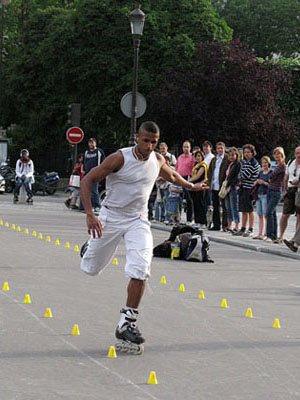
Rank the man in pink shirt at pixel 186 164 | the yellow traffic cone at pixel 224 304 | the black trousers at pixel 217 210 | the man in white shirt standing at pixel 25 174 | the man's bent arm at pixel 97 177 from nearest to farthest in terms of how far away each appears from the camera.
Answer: the man's bent arm at pixel 97 177, the yellow traffic cone at pixel 224 304, the black trousers at pixel 217 210, the man in pink shirt at pixel 186 164, the man in white shirt standing at pixel 25 174

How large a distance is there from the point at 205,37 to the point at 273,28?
76.3 feet

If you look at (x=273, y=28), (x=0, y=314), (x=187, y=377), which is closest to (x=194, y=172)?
(x=0, y=314)

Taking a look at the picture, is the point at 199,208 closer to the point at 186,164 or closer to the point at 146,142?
the point at 186,164

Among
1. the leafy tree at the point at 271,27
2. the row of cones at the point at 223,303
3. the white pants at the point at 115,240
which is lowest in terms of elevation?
the row of cones at the point at 223,303

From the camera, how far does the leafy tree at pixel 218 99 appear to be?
3922 centimetres

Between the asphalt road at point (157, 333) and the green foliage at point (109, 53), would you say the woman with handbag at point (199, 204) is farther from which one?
the green foliage at point (109, 53)

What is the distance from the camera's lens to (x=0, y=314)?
8484 millimetres

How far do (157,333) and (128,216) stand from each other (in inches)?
43.2

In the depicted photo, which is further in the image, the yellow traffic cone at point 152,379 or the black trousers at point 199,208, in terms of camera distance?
the black trousers at point 199,208

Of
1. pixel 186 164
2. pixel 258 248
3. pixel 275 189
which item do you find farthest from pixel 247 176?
pixel 258 248

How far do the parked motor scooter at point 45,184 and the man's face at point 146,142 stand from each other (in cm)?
3145

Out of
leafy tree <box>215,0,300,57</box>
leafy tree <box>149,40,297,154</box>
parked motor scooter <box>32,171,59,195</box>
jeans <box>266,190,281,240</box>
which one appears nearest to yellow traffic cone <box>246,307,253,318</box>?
jeans <box>266,190,281,240</box>

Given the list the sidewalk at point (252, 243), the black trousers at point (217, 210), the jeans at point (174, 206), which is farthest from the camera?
the jeans at point (174, 206)

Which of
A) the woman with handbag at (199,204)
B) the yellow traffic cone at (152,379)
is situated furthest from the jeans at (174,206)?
the yellow traffic cone at (152,379)
